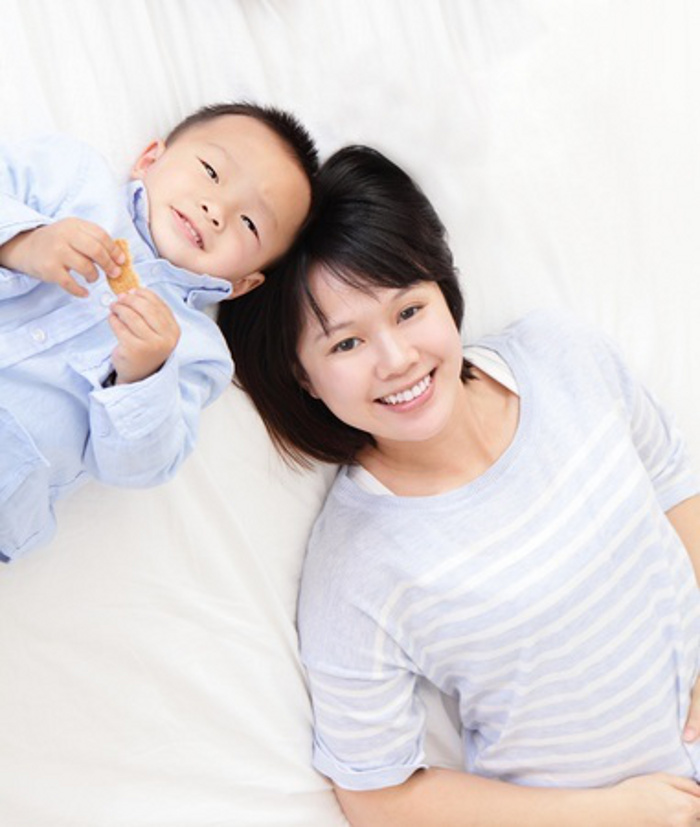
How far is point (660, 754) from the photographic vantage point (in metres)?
1.54

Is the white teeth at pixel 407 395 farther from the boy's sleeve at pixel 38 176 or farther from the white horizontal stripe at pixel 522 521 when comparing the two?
the boy's sleeve at pixel 38 176

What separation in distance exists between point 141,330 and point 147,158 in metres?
0.33

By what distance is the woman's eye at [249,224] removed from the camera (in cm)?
135

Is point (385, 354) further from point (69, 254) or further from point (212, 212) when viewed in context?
point (69, 254)

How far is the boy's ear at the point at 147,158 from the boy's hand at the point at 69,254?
24 cm

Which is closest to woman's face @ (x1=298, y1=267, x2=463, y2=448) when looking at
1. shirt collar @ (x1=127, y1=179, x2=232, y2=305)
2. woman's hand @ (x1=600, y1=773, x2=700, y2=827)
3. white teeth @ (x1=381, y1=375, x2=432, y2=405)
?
white teeth @ (x1=381, y1=375, x2=432, y2=405)

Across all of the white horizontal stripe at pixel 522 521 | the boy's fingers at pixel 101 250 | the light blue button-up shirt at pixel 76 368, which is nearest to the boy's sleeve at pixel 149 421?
the light blue button-up shirt at pixel 76 368

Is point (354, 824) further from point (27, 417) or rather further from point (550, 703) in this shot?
point (27, 417)

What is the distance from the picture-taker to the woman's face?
4.53 ft

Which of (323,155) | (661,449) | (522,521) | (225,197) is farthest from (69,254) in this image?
(661,449)

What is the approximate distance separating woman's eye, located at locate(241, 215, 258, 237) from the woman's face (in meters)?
0.08

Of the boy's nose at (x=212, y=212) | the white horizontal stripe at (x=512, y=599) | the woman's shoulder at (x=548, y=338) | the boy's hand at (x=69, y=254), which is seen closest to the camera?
the boy's hand at (x=69, y=254)

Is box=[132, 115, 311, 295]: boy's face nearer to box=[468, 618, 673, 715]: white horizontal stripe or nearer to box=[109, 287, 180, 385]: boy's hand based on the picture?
box=[109, 287, 180, 385]: boy's hand

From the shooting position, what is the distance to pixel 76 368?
122cm
